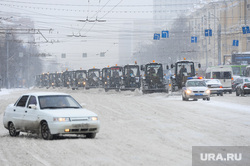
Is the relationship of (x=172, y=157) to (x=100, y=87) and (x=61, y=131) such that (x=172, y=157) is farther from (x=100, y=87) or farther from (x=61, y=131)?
(x=100, y=87)

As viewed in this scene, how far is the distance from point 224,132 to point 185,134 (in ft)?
4.43

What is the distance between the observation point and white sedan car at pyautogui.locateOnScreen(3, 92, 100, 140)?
14.0m

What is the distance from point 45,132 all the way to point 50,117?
1.85 feet

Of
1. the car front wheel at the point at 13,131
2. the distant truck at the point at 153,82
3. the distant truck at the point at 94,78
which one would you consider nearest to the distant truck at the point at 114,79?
the distant truck at the point at 94,78

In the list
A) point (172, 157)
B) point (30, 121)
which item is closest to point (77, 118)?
point (30, 121)

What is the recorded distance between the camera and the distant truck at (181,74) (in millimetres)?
46594

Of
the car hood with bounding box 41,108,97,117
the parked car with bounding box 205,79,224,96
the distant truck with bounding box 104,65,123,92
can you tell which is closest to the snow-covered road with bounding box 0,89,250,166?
the car hood with bounding box 41,108,97,117

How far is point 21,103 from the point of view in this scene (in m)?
16.2

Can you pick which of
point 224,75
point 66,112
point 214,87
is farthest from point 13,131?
point 224,75

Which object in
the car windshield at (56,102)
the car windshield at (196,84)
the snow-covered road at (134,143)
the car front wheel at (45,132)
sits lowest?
the snow-covered road at (134,143)

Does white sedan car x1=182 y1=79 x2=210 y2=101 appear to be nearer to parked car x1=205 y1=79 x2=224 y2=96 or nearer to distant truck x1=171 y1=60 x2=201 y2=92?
parked car x1=205 y1=79 x2=224 y2=96

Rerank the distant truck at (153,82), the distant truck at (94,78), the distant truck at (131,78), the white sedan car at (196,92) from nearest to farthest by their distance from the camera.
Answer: the white sedan car at (196,92) < the distant truck at (153,82) < the distant truck at (131,78) < the distant truck at (94,78)

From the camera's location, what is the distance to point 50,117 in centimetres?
1403

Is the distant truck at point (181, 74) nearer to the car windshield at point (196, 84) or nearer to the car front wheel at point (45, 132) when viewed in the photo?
the car windshield at point (196, 84)
